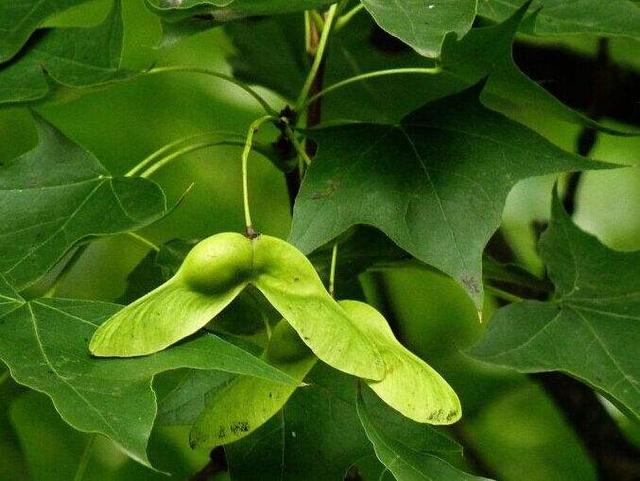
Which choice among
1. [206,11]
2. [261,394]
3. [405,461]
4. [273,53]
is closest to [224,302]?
[261,394]

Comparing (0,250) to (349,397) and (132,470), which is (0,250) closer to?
(349,397)

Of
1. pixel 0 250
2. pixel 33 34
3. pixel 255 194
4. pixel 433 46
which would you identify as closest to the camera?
pixel 433 46

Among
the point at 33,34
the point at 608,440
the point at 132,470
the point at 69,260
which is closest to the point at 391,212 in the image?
the point at 69,260

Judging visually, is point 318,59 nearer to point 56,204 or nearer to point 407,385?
point 56,204

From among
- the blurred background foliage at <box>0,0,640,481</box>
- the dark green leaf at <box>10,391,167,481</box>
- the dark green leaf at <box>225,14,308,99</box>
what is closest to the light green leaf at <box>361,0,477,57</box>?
the dark green leaf at <box>225,14,308,99</box>

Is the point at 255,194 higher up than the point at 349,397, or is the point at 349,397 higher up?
the point at 349,397

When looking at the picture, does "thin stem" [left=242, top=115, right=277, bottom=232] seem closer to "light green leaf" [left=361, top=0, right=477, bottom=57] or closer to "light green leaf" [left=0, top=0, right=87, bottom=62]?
"light green leaf" [left=361, top=0, right=477, bottom=57]

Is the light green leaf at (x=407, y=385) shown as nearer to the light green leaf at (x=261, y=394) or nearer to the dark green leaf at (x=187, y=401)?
the light green leaf at (x=261, y=394)
